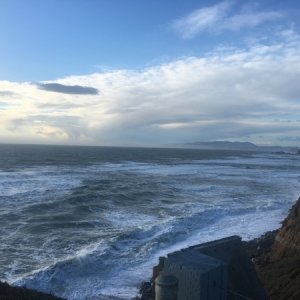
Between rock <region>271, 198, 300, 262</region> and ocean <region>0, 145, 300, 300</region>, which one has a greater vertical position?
rock <region>271, 198, 300, 262</region>

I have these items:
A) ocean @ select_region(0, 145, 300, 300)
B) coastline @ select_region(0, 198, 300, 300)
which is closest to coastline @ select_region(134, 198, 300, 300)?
coastline @ select_region(0, 198, 300, 300)

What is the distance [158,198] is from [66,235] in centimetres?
1457

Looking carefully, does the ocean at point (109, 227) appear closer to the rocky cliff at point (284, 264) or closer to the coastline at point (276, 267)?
the coastline at point (276, 267)

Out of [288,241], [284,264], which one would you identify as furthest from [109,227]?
[284,264]

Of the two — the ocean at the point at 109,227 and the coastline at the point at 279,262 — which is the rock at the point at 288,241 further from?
the ocean at the point at 109,227

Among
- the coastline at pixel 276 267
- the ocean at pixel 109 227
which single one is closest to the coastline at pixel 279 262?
the coastline at pixel 276 267

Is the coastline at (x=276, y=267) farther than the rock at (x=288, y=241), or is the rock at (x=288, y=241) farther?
the rock at (x=288, y=241)

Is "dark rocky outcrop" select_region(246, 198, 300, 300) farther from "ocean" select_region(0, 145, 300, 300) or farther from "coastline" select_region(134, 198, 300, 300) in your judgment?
"ocean" select_region(0, 145, 300, 300)

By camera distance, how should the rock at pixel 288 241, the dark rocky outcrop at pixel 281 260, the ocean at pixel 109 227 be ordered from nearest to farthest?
1. the dark rocky outcrop at pixel 281 260
2. the rock at pixel 288 241
3. the ocean at pixel 109 227

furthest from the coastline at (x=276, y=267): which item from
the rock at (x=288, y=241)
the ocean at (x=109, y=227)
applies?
the ocean at (x=109, y=227)

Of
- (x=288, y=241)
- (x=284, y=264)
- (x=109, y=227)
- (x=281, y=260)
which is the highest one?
(x=288, y=241)

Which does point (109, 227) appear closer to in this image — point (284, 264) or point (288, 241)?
point (288, 241)

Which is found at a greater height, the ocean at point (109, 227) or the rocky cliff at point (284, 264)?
the rocky cliff at point (284, 264)

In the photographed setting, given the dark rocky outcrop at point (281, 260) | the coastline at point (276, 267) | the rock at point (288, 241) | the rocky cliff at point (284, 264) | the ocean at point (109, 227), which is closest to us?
the coastline at point (276, 267)
